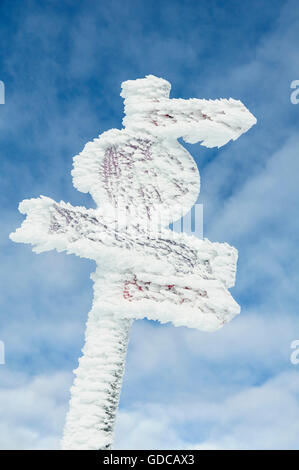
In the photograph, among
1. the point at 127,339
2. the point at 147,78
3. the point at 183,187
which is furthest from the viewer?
the point at 147,78

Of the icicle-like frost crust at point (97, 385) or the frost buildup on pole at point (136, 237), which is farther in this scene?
the frost buildup on pole at point (136, 237)

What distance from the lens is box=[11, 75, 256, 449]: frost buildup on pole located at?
3695 millimetres

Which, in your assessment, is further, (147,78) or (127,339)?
(147,78)

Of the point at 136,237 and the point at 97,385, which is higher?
the point at 136,237

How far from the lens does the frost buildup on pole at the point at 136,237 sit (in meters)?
3.70

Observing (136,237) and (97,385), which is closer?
(97,385)

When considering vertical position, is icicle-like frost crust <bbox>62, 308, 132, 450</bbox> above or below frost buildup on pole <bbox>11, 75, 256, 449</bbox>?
below

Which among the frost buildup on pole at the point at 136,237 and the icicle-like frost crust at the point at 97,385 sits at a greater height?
the frost buildup on pole at the point at 136,237

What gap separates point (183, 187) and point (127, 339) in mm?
1697

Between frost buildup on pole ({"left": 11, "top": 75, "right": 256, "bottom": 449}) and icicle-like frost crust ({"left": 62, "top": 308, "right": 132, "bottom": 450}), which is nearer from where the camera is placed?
icicle-like frost crust ({"left": 62, "top": 308, "right": 132, "bottom": 450})

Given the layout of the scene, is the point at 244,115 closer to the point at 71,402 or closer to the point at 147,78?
the point at 147,78

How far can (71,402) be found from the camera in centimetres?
365

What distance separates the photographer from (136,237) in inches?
165
